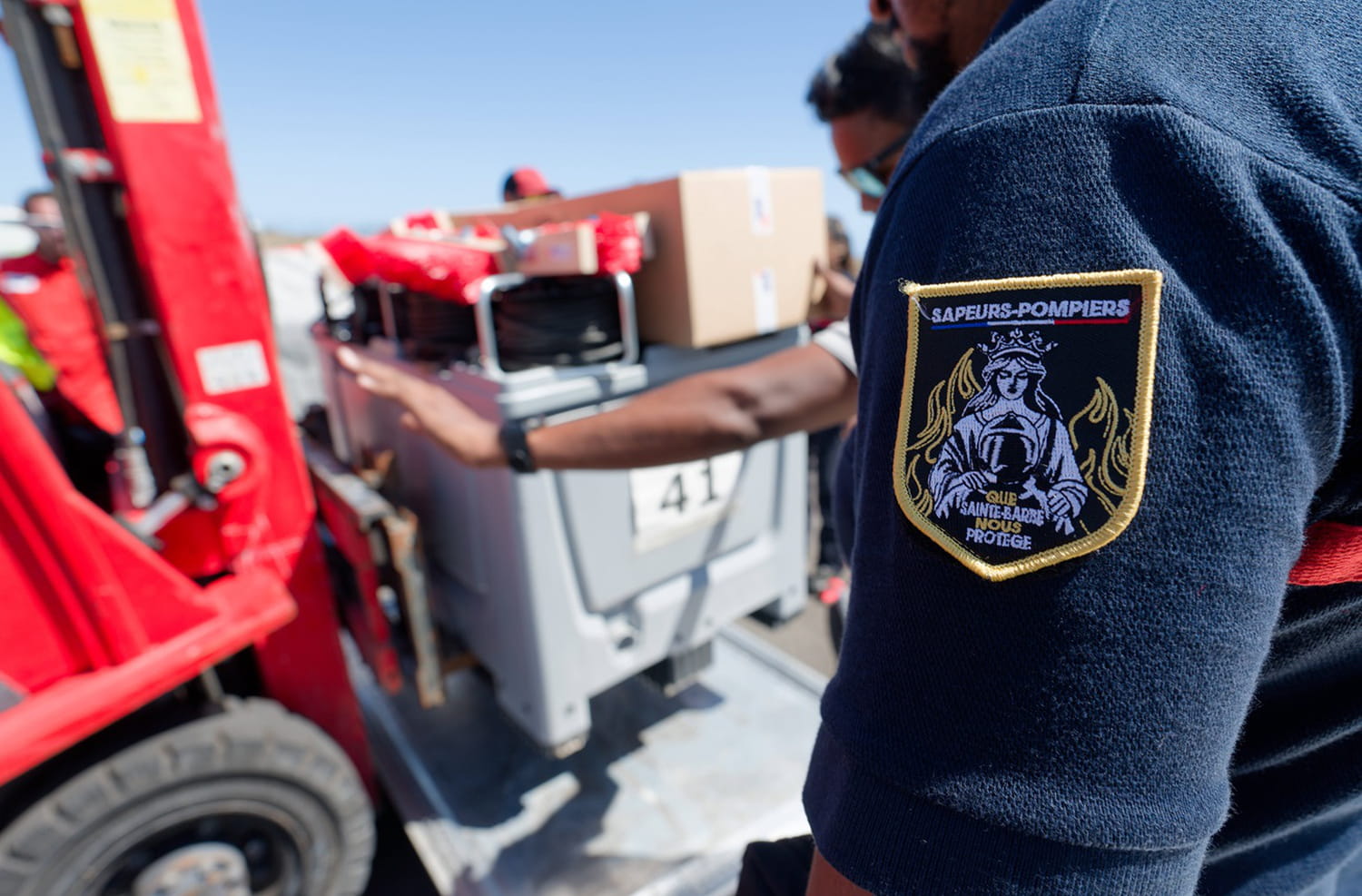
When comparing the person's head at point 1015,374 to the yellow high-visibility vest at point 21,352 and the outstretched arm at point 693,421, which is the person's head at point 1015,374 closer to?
the outstretched arm at point 693,421

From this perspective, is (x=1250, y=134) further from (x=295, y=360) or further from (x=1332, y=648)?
(x=295, y=360)

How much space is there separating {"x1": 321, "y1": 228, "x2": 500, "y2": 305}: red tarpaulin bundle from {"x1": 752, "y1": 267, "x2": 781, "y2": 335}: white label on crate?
80 cm

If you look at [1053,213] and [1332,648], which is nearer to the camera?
[1053,213]

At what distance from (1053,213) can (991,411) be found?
4.7 inches

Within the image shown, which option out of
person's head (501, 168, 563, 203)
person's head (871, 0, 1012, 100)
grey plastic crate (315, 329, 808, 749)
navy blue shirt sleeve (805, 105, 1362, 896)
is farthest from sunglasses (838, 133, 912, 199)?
person's head (501, 168, 563, 203)

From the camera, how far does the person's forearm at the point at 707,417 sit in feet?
4.90

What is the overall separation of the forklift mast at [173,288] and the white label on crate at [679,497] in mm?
948

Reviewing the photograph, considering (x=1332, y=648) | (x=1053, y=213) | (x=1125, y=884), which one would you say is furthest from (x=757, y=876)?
(x=1053, y=213)

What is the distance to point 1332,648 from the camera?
2.03ft

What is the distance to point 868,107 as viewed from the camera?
222cm

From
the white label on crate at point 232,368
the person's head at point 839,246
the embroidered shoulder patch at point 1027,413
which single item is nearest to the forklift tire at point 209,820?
the white label on crate at point 232,368

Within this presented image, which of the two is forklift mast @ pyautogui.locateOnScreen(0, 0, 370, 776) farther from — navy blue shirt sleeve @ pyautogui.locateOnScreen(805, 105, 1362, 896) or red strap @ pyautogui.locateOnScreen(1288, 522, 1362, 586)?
red strap @ pyautogui.locateOnScreen(1288, 522, 1362, 586)

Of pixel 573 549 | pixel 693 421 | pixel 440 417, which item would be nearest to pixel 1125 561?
pixel 693 421

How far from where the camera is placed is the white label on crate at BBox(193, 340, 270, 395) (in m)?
1.77
